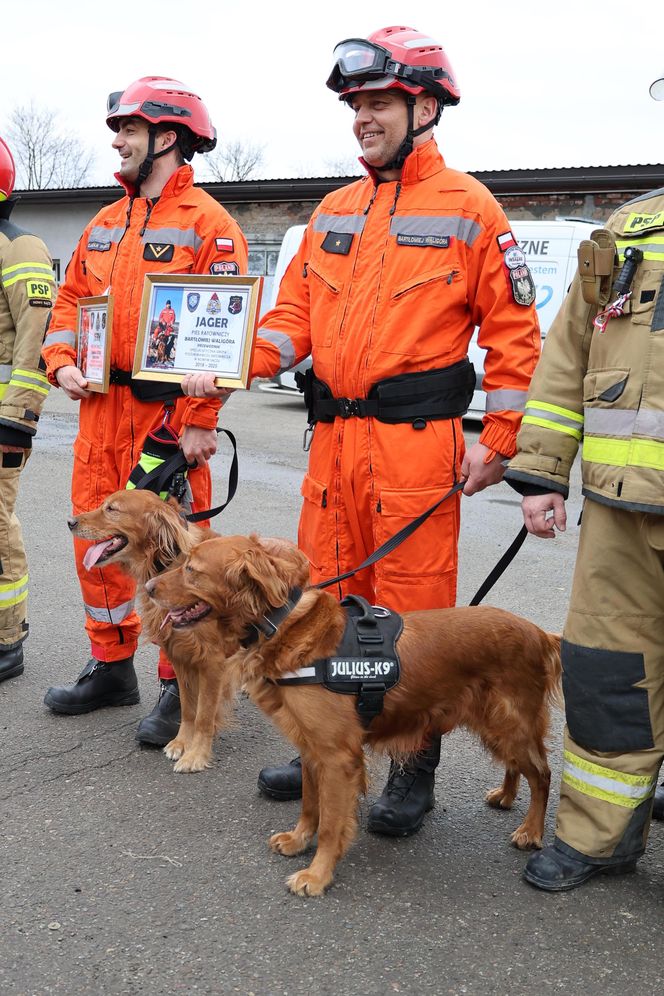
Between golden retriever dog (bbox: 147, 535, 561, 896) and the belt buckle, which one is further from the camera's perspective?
the belt buckle

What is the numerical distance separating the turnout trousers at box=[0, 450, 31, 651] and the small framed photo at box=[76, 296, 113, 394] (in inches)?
34.3

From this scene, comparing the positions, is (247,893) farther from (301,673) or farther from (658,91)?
(658,91)

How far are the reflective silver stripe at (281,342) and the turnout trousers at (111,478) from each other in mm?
583

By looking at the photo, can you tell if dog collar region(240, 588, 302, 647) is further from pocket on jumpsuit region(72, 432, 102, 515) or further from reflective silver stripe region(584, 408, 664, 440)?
pocket on jumpsuit region(72, 432, 102, 515)

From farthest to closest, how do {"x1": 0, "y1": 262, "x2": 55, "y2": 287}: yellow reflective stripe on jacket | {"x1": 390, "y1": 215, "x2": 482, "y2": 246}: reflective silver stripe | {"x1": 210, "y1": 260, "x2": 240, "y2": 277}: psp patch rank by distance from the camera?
{"x1": 0, "y1": 262, "x2": 55, "y2": 287}: yellow reflective stripe on jacket, {"x1": 210, "y1": 260, "x2": 240, "y2": 277}: psp patch, {"x1": 390, "y1": 215, "x2": 482, "y2": 246}: reflective silver stripe

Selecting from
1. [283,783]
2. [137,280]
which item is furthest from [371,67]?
[283,783]

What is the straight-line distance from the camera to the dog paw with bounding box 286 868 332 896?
3109mm

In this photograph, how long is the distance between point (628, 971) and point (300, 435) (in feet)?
35.5

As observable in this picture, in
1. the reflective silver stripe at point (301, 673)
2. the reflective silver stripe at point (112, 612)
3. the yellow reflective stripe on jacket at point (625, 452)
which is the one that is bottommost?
the reflective silver stripe at point (112, 612)

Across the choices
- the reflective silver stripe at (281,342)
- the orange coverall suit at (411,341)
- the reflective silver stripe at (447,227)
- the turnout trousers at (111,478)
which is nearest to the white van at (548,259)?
the turnout trousers at (111,478)

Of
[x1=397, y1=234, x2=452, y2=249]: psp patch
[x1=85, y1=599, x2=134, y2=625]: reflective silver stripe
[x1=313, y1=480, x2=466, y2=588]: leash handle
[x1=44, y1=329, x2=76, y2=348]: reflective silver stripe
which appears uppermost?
[x1=397, y1=234, x2=452, y2=249]: psp patch

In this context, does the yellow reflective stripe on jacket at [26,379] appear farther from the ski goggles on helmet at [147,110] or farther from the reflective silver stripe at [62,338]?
the ski goggles on helmet at [147,110]

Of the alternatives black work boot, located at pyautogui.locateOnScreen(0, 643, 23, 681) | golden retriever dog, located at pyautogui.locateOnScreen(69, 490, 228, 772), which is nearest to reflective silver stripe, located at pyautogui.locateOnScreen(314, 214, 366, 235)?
golden retriever dog, located at pyautogui.locateOnScreen(69, 490, 228, 772)

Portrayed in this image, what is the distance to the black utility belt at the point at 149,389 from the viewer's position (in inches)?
167
